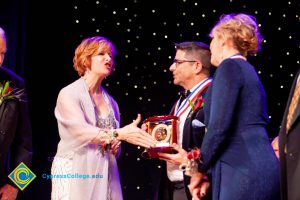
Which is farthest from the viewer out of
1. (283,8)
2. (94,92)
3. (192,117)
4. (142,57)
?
(142,57)

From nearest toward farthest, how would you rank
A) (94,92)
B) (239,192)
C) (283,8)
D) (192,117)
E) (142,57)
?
1. (239,192)
2. (192,117)
3. (94,92)
4. (283,8)
5. (142,57)

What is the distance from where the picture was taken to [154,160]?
14.3 ft

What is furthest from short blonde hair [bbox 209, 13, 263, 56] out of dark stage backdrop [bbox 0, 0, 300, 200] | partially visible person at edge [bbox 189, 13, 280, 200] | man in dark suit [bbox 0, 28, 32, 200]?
dark stage backdrop [bbox 0, 0, 300, 200]

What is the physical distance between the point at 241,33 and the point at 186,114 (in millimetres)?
737

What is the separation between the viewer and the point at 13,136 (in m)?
2.98

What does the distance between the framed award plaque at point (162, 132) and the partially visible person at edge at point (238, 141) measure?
38 centimetres

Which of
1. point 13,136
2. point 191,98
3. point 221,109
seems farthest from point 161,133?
point 13,136

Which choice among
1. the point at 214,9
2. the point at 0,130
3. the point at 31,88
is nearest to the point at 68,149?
the point at 0,130

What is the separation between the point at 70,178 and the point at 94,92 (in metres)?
0.63

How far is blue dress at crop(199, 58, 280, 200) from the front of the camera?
2039 mm

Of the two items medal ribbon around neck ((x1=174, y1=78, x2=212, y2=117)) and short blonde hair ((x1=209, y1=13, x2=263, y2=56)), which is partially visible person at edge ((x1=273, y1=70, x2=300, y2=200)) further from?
medal ribbon around neck ((x1=174, y1=78, x2=212, y2=117))

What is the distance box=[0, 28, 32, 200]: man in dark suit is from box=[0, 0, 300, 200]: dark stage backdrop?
1.14 meters

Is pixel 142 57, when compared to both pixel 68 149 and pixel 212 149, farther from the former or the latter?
pixel 212 149

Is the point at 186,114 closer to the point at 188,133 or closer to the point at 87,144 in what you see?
the point at 188,133
